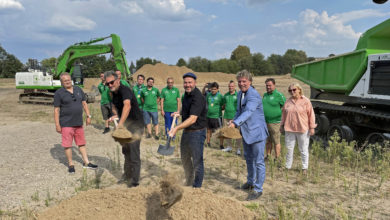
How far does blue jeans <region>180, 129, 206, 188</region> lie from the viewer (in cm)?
416

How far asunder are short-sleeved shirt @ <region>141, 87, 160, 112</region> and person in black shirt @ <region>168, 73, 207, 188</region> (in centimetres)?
386

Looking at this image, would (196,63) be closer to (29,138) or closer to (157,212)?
(29,138)

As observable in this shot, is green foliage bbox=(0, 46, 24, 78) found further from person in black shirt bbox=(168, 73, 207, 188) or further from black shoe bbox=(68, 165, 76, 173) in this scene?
person in black shirt bbox=(168, 73, 207, 188)

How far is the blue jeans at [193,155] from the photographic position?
416cm

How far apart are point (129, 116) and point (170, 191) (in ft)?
6.26

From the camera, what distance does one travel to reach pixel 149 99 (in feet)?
26.3

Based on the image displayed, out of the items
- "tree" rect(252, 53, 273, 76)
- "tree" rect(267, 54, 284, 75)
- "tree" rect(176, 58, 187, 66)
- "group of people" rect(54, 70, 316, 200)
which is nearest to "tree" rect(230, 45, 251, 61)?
"tree" rect(267, 54, 284, 75)

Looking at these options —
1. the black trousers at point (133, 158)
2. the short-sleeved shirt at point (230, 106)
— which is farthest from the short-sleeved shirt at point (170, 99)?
the black trousers at point (133, 158)

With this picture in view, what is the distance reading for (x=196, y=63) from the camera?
56.3 metres

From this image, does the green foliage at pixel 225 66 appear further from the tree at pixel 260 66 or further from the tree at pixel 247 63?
the tree at pixel 260 66

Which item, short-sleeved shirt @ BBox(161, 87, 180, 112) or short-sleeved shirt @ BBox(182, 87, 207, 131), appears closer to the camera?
short-sleeved shirt @ BBox(182, 87, 207, 131)

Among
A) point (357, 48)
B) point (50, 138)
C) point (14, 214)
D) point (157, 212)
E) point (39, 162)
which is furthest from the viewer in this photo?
point (50, 138)

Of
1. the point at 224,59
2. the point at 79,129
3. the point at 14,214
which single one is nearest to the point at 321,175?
the point at 79,129

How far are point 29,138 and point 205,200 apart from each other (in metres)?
6.94
